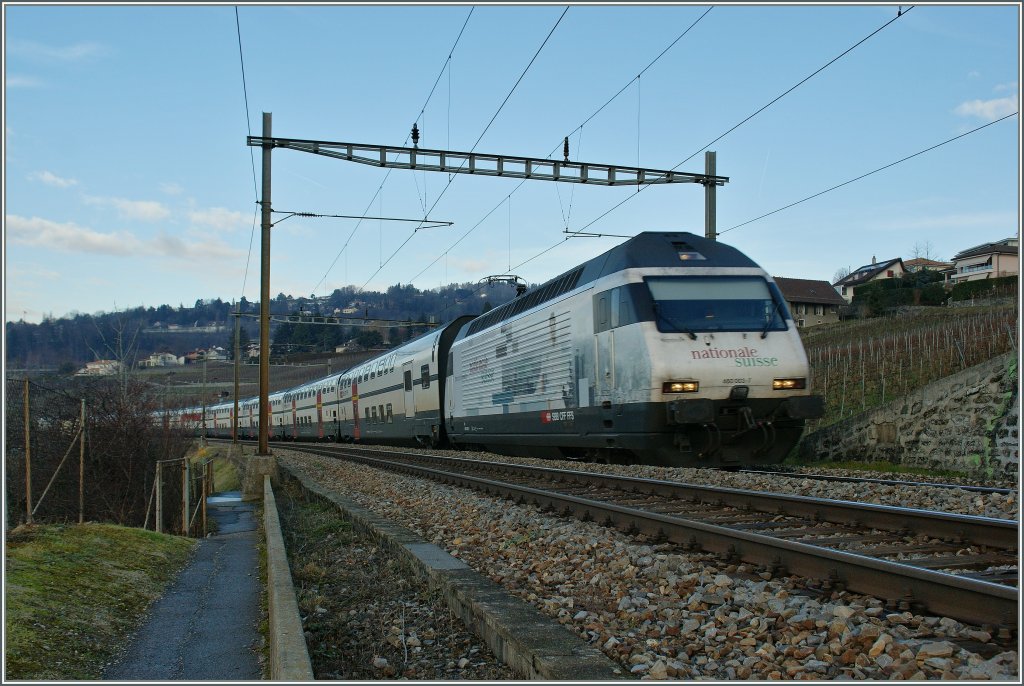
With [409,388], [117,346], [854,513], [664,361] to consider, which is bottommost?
[854,513]

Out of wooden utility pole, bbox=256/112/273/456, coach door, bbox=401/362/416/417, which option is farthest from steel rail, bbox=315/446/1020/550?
coach door, bbox=401/362/416/417

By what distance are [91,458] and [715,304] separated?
14.2 m

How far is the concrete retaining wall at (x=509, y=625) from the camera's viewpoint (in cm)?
400

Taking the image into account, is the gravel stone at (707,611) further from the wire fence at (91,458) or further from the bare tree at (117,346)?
the bare tree at (117,346)

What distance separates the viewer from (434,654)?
5.12 m

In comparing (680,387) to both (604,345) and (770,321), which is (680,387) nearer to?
(604,345)

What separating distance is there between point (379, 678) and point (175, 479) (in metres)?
21.5

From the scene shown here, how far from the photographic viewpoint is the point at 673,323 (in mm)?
12016

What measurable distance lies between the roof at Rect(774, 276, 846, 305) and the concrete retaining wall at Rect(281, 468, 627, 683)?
216 feet

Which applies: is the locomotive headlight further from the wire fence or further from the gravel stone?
the wire fence

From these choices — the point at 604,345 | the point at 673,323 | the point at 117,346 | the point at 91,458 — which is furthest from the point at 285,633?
the point at 117,346

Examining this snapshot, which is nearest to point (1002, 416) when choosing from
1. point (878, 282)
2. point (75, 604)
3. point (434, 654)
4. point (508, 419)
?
point (508, 419)

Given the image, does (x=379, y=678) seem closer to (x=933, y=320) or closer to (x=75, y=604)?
(x=75, y=604)

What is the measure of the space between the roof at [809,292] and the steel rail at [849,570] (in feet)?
213
